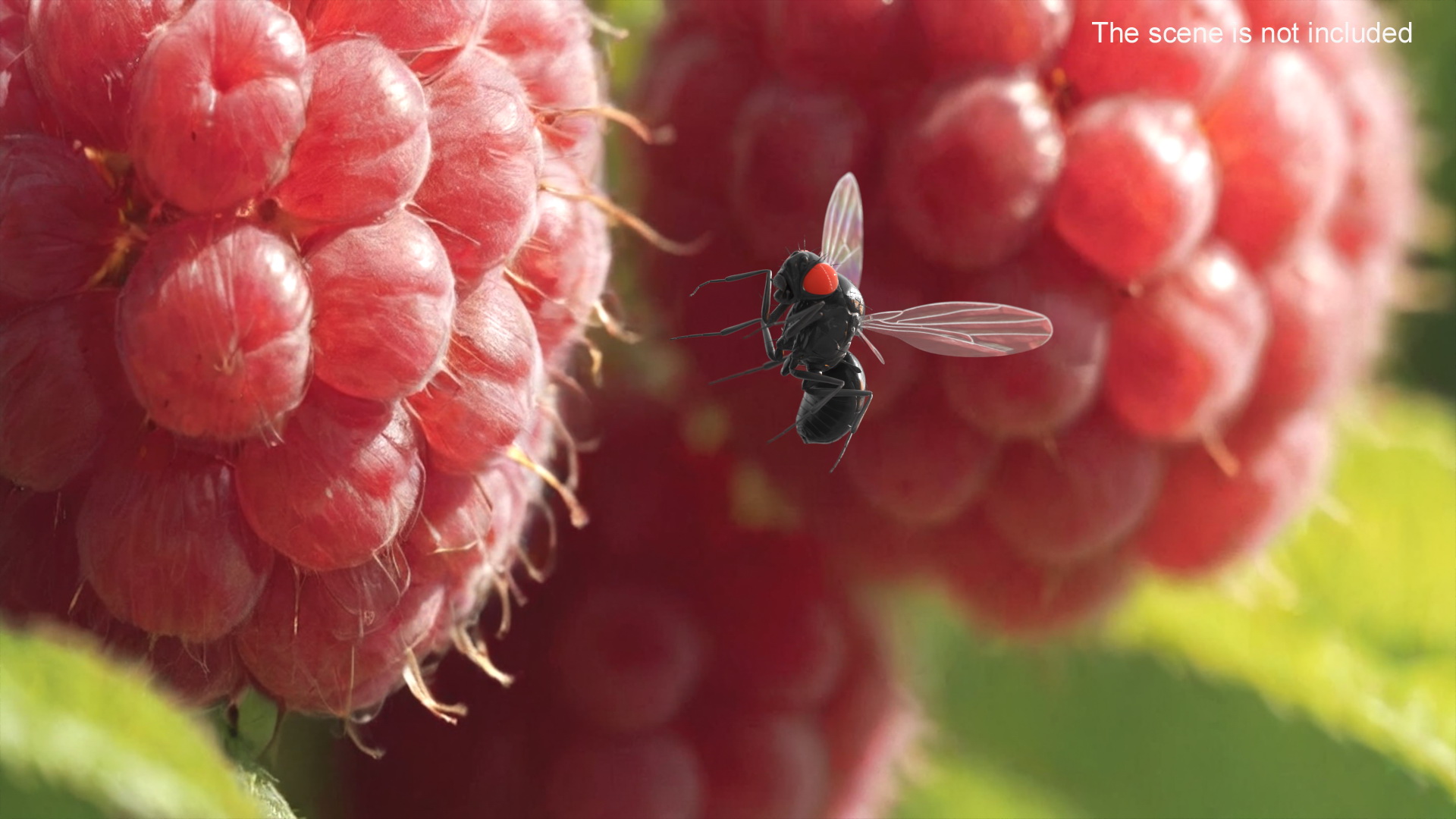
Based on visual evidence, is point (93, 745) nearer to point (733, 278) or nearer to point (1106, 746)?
point (733, 278)

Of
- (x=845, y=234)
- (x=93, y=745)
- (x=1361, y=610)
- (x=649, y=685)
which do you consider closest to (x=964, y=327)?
(x=845, y=234)

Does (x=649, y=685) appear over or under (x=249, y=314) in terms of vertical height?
under

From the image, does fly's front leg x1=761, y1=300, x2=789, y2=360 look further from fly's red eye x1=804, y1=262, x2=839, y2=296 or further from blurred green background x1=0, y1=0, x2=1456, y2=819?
blurred green background x1=0, y1=0, x2=1456, y2=819

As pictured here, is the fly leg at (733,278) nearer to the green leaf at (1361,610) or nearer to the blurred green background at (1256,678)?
the blurred green background at (1256,678)

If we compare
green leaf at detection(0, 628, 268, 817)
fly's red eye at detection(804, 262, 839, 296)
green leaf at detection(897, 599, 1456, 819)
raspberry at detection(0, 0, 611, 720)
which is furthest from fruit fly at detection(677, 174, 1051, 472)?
green leaf at detection(897, 599, 1456, 819)

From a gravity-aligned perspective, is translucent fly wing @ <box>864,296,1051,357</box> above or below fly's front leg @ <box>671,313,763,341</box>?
above

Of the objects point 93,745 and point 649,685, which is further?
point 649,685

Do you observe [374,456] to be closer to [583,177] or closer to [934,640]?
[583,177]
